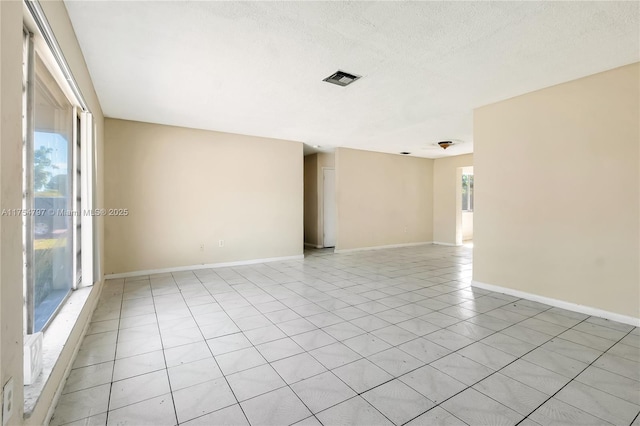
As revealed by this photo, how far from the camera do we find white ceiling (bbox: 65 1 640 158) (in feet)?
6.54

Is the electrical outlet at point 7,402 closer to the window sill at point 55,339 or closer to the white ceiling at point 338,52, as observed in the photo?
the window sill at point 55,339

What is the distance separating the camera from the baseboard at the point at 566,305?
108 inches

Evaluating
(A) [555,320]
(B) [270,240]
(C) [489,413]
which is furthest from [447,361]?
(B) [270,240]

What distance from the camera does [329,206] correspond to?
7.65 meters

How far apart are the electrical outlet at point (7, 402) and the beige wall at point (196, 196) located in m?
3.95

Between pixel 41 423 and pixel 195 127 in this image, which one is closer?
pixel 41 423

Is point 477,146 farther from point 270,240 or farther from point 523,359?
point 270,240

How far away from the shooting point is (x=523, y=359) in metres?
2.12

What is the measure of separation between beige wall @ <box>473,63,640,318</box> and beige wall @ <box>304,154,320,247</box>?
4.32m

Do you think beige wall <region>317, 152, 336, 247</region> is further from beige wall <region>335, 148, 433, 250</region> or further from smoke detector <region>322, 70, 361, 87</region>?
smoke detector <region>322, 70, 361, 87</region>

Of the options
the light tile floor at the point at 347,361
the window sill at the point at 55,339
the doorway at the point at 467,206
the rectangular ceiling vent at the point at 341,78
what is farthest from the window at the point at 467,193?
the window sill at the point at 55,339

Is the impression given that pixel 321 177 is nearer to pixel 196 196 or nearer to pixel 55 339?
pixel 196 196

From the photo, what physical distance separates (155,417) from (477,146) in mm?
4293

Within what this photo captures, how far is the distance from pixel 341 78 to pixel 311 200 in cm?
498
